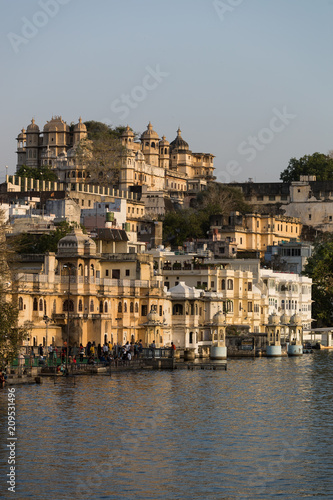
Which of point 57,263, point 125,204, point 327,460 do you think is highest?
point 125,204

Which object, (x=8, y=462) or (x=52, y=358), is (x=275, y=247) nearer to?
(x=52, y=358)

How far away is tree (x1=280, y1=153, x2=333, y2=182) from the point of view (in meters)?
180

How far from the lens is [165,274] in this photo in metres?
102

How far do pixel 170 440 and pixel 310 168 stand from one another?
141039mm

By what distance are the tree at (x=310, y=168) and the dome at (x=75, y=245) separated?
10050 cm

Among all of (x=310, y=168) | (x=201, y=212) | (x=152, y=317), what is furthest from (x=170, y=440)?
(x=310, y=168)

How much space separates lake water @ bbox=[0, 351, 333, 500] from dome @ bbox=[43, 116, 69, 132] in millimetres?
111357

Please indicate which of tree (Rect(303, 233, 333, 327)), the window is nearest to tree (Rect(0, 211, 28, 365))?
the window

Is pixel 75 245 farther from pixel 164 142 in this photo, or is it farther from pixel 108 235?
pixel 164 142

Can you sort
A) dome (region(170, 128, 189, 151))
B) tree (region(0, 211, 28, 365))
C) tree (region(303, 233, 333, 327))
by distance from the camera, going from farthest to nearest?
→ dome (region(170, 128, 189, 151))
tree (region(303, 233, 333, 327))
tree (region(0, 211, 28, 365))

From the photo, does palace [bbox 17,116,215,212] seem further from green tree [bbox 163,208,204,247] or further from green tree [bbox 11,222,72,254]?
green tree [bbox 11,222,72,254]

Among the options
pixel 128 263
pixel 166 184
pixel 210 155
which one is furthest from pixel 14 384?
pixel 210 155

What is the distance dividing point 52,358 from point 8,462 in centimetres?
2713

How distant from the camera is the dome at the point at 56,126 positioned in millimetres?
174000
